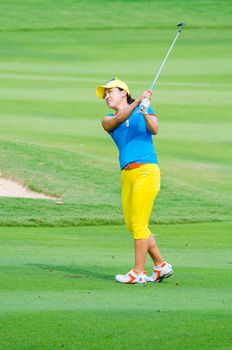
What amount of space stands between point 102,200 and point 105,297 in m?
7.28

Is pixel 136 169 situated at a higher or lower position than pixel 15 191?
lower

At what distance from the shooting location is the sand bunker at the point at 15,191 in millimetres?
16312

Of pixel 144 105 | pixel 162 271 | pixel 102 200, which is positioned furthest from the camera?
pixel 102 200

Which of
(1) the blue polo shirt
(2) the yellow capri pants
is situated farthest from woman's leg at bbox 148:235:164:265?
(1) the blue polo shirt

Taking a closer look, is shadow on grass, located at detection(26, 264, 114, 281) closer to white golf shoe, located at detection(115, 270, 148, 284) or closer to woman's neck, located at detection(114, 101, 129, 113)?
white golf shoe, located at detection(115, 270, 148, 284)

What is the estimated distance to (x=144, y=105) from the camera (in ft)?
29.2

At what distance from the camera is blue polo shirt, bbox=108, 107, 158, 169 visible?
361 inches

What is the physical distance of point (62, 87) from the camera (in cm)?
2756

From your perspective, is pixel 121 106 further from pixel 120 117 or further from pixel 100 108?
pixel 100 108

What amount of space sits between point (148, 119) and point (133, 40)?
31.8 m

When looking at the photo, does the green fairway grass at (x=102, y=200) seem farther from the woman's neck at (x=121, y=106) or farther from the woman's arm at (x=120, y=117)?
the woman's neck at (x=121, y=106)

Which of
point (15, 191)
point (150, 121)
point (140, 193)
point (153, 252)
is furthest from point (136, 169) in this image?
point (15, 191)

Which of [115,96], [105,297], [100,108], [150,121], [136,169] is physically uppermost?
[100,108]

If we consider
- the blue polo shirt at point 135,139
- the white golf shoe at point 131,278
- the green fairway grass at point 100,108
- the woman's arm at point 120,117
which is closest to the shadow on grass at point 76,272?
the white golf shoe at point 131,278
